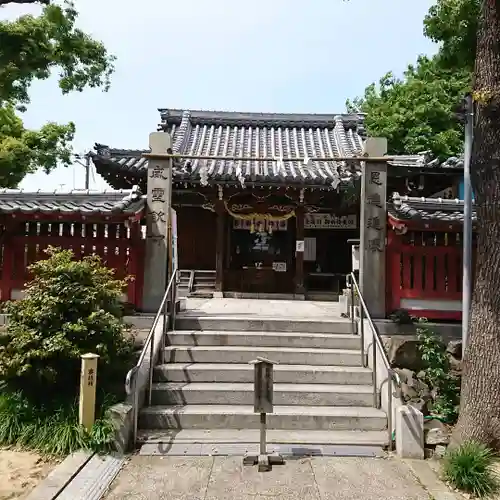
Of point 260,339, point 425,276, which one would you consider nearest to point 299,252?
point 425,276

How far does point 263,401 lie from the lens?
225 inches

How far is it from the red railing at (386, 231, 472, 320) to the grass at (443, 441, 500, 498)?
3834 mm

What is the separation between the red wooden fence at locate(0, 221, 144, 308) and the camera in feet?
29.7

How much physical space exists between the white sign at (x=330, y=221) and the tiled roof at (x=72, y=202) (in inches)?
296

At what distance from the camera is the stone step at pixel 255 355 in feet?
25.5

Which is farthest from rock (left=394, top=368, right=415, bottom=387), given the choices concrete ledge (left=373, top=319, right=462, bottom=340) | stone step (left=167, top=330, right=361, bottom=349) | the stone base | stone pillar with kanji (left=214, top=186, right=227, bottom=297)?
stone pillar with kanji (left=214, top=186, right=227, bottom=297)

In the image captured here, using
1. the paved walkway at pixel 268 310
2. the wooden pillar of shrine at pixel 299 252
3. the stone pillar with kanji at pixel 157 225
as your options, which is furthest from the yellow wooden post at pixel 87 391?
the wooden pillar of shrine at pixel 299 252

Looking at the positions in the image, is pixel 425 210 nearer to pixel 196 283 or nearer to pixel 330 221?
pixel 330 221

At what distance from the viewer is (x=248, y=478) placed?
5.25 metres

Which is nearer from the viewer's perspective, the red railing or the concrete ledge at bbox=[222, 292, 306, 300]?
the red railing

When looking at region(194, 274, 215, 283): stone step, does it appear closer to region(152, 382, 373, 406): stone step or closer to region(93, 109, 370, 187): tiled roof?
region(93, 109, 370, 187): tiled roof

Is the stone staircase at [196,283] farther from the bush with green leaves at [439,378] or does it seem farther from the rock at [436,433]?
the rock at [436,433]

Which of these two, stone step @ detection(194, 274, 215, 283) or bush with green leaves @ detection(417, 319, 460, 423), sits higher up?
stone step @ detection(194, 274, 215, 283)

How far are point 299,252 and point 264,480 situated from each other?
9.83 m
